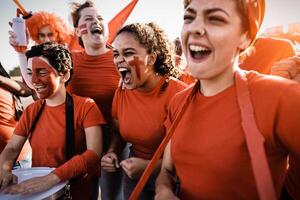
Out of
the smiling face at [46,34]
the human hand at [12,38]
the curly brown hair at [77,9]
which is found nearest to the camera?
the curly brown hair at [77,9]

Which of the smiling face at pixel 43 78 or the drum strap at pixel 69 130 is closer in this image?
the drum strap at pixel 69 130

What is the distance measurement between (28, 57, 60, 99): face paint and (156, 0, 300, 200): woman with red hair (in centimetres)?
121

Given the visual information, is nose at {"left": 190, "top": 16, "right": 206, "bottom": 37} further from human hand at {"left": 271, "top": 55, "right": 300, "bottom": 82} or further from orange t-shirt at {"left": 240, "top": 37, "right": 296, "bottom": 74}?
orange t-shirt at {"left": 240, "top": 37, "right": 296, "bottom": 74}

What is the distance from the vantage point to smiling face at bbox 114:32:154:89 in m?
2.13

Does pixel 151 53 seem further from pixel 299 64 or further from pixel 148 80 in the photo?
pixel 299 64

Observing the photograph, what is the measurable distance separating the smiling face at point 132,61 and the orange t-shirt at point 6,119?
3.81 ft

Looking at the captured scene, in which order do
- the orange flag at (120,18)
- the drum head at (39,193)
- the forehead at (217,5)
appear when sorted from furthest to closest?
1. the orange flag at (120,18)
2. the drum head at (39,193)
3. the forehead at (217,5)

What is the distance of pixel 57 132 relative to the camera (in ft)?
6.62

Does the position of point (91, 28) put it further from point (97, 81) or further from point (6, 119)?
point (6, 119)

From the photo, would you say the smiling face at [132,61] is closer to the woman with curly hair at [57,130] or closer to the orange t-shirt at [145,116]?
the orange t-shirt at [145,116]

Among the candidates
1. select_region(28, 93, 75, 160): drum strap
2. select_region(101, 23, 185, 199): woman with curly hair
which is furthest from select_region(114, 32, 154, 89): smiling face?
select_region(28, 93, 75, 160): drum strap

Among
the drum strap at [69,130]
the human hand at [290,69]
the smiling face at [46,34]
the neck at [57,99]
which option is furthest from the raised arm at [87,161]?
the smiling face at [46,34]

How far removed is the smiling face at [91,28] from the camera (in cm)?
292

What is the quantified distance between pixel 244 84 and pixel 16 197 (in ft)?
4.97
